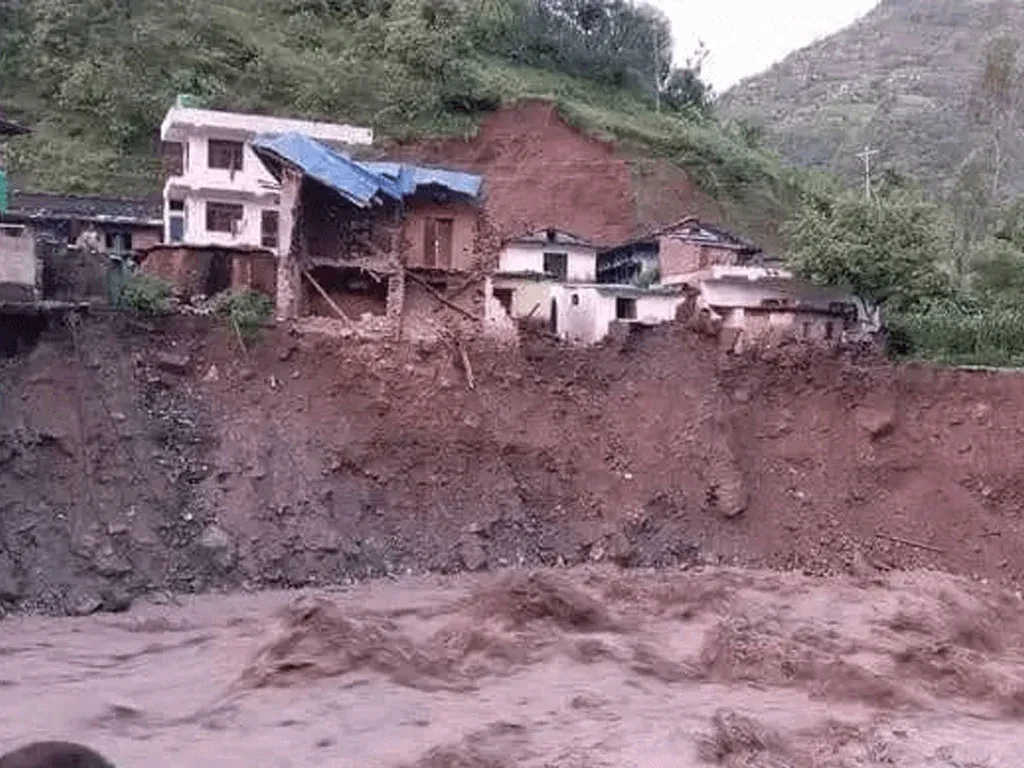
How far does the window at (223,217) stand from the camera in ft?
111

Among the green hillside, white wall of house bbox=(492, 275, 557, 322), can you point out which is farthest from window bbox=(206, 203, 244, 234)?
white wall of house bbox=(492, 275, 557, 322)

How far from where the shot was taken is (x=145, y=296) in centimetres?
2466

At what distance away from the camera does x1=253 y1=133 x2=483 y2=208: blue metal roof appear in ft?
90.4

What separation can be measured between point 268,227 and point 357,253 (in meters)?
6.31

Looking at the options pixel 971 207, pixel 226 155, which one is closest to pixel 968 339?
pixel 971 207

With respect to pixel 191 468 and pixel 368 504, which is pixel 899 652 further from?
pixel 191 468

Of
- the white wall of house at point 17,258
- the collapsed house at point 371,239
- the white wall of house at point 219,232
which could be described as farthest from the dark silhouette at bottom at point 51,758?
the white wall of house at point 219,232

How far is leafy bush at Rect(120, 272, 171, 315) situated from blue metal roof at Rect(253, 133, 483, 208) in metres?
4.32

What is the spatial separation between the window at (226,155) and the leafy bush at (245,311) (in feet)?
29.0

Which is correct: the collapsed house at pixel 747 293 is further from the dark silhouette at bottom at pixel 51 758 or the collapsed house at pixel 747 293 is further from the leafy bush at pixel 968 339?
the dark silhouette at bottom at pixel 51 758

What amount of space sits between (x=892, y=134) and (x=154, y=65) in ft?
150

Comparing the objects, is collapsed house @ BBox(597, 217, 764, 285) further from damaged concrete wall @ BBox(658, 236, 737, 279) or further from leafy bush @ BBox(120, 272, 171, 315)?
leafy bush @ BBox(120, 272, 171, 315)

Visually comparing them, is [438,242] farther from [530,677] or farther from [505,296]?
[530,677]

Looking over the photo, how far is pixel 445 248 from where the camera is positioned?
28.8 m
